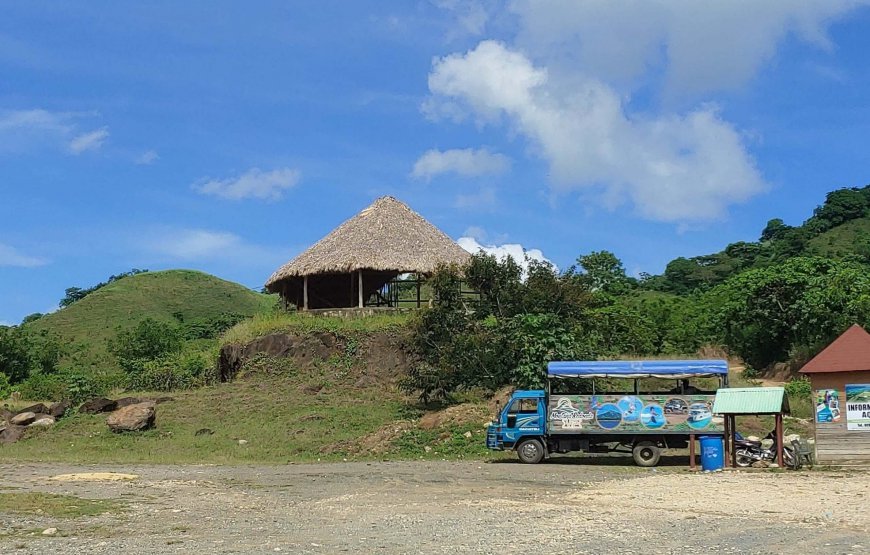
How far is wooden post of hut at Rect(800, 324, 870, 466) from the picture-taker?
19.1 m

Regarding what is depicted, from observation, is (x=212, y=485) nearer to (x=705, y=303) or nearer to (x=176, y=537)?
(x=176, y=537)

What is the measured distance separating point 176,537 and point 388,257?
86.4 feet

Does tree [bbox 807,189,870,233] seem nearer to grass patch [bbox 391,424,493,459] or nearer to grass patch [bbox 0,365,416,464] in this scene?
grass patch [bbox 0,365,416,464]

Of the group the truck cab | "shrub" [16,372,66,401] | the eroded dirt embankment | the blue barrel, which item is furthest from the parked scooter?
"shrub" [16,372,66,401]

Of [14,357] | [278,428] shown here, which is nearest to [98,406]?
[278,428]

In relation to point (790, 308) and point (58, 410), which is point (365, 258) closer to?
point (58, 410)

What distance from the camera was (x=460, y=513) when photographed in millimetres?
13547

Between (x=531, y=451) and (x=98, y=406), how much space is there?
1756 cm

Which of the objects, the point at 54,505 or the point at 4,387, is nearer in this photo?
the point at 54,505

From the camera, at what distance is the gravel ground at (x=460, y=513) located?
1090 centimetres

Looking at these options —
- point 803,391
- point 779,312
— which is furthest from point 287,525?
point 779,312

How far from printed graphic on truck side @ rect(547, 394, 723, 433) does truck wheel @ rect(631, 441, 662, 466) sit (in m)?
0.47

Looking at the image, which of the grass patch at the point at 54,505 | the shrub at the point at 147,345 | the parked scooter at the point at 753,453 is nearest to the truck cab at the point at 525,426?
the parked scooter at the point at 753,453

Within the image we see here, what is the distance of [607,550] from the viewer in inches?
409
